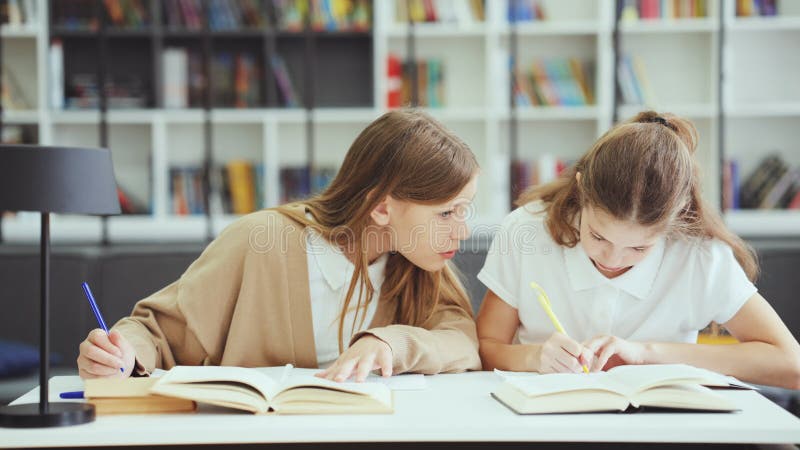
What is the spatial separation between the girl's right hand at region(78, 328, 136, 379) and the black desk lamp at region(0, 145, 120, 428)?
0.54 ft

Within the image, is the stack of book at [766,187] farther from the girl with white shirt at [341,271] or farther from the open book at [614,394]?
the open book at [614,394]

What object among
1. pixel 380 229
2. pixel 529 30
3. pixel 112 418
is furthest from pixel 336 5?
pixel 112 418

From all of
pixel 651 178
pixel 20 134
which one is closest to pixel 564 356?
pixel 651 178

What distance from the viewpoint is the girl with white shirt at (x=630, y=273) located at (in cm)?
137

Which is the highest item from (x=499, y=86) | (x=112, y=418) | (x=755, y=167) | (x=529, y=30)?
(x=529, y=30)

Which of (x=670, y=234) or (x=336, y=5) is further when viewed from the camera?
(x=336, y=5)

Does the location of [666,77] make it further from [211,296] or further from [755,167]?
[211,296]

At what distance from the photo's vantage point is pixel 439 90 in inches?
163

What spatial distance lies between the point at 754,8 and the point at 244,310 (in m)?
3.32

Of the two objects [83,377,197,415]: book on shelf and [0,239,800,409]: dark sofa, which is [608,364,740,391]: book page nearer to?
[83,377,197,415]: book on shelf

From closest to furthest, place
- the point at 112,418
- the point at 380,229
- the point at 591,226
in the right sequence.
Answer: the point at 112,418 → the point at 591,226 → the point at 380,229

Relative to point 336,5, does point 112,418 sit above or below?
below

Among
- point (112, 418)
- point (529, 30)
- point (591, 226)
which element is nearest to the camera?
point (112, 418)

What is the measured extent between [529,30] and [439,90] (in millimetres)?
505
